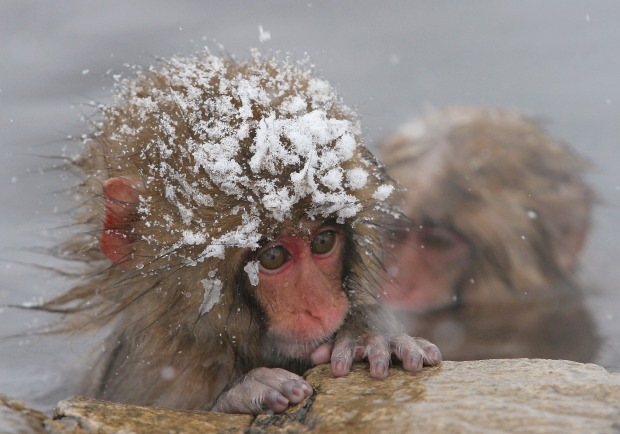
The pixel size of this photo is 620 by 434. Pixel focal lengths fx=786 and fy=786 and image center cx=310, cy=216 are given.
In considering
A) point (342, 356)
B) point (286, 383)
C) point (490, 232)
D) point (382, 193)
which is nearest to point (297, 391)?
point (286, 383)

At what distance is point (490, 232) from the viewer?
515 cm

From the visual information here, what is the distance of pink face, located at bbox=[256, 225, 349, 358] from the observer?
2.58 meters

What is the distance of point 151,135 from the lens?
2.70 meters

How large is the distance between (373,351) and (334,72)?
5224mm

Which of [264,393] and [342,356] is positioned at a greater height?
[342,356]

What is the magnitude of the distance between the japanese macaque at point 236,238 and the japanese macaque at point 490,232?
A: 223cm

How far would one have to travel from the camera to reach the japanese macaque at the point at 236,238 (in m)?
2.46

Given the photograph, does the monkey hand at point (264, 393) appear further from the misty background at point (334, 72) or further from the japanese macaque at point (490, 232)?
the japanese macaque at point (490, 232)

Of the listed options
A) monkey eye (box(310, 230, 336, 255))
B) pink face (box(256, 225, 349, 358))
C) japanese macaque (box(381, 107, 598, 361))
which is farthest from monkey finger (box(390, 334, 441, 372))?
japanese macaque (box(381, 107, 598, 361))

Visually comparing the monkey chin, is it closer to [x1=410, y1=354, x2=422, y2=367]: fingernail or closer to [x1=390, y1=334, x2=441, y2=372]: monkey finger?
[x1=390, y1=334, x2=441, y2=372]: monkey finger

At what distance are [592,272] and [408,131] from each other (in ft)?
5.57

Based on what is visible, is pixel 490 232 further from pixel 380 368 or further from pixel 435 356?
pixel 380 368

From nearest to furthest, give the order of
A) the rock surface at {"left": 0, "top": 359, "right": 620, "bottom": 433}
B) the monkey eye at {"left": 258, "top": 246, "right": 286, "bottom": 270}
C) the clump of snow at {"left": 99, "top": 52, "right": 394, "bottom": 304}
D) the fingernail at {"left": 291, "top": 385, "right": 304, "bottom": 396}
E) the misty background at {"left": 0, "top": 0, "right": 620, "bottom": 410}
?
the rock surface at {"left": 0, "top": 359, "right": 620, "bottom": 433}, the fingernail at {"left": 291, "top": 385, "right": 304, "bottom": 396}, the clump of snow at {"left": 99, "top": 52, "right": 394, "bottom": 304}, the monkey eye at {"left": 258, "top": 246, "right": 286, "bottom": 270}, the misty background at {"left": 0, "top": 0, "right": 620, "bottom": 410}

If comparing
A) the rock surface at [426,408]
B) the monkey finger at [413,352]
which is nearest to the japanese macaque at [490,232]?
the monkey finger at [413,352]
